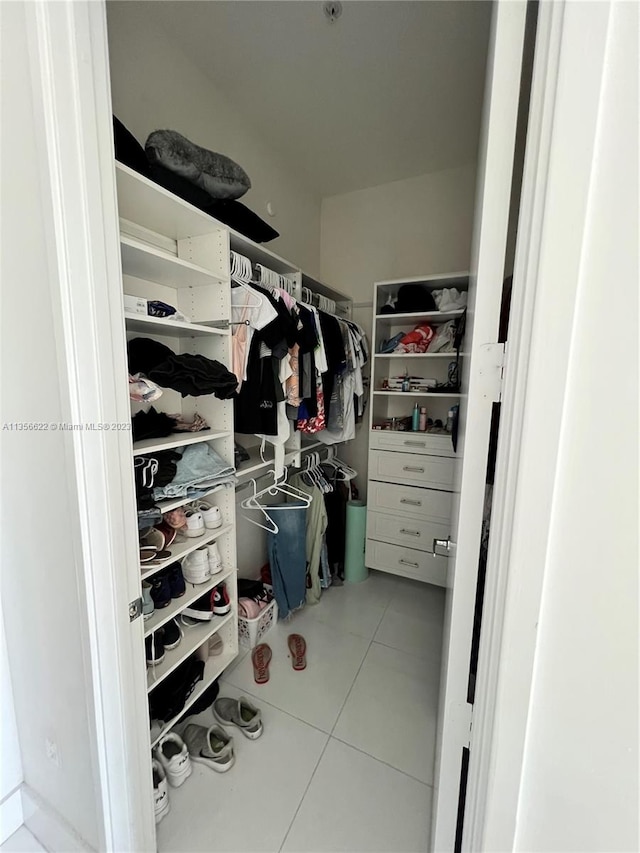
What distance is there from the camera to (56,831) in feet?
3.32

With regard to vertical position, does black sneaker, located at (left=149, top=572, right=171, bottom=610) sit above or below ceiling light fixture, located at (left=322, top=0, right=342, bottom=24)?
below

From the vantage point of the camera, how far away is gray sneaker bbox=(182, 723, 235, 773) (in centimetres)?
127

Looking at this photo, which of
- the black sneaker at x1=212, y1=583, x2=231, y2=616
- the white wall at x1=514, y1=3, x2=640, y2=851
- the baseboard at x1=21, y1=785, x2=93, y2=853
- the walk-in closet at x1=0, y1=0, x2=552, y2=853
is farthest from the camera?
the black sneaker at x1=212, y1=583, x2=231, y2=616

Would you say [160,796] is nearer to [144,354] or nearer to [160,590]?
[160,590]

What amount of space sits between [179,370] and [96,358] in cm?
45

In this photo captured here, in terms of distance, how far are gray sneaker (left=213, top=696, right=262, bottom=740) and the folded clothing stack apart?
134 cm

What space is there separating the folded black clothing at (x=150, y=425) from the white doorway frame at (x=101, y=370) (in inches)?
19.5

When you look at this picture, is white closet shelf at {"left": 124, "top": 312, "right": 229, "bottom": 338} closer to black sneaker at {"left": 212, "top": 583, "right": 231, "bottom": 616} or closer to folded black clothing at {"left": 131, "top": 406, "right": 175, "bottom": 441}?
folded black clothing at {"left": 131, "top": 406, "right": 175, "bottom": 441}

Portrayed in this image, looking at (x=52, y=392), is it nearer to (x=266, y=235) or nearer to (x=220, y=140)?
(x=266, y=235)

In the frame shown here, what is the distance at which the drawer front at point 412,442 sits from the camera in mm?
2121

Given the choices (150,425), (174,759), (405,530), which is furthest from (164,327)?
(405,530)

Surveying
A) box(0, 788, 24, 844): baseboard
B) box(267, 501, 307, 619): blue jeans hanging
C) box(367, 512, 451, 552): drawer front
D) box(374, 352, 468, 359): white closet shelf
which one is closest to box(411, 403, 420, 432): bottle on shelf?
box(374, 352, 468, 359): white closet shelf

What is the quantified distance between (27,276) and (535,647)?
3.88 feet

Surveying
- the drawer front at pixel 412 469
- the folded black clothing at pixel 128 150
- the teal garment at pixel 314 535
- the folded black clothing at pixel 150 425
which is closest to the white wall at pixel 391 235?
the drawer front at pixel 412 469
